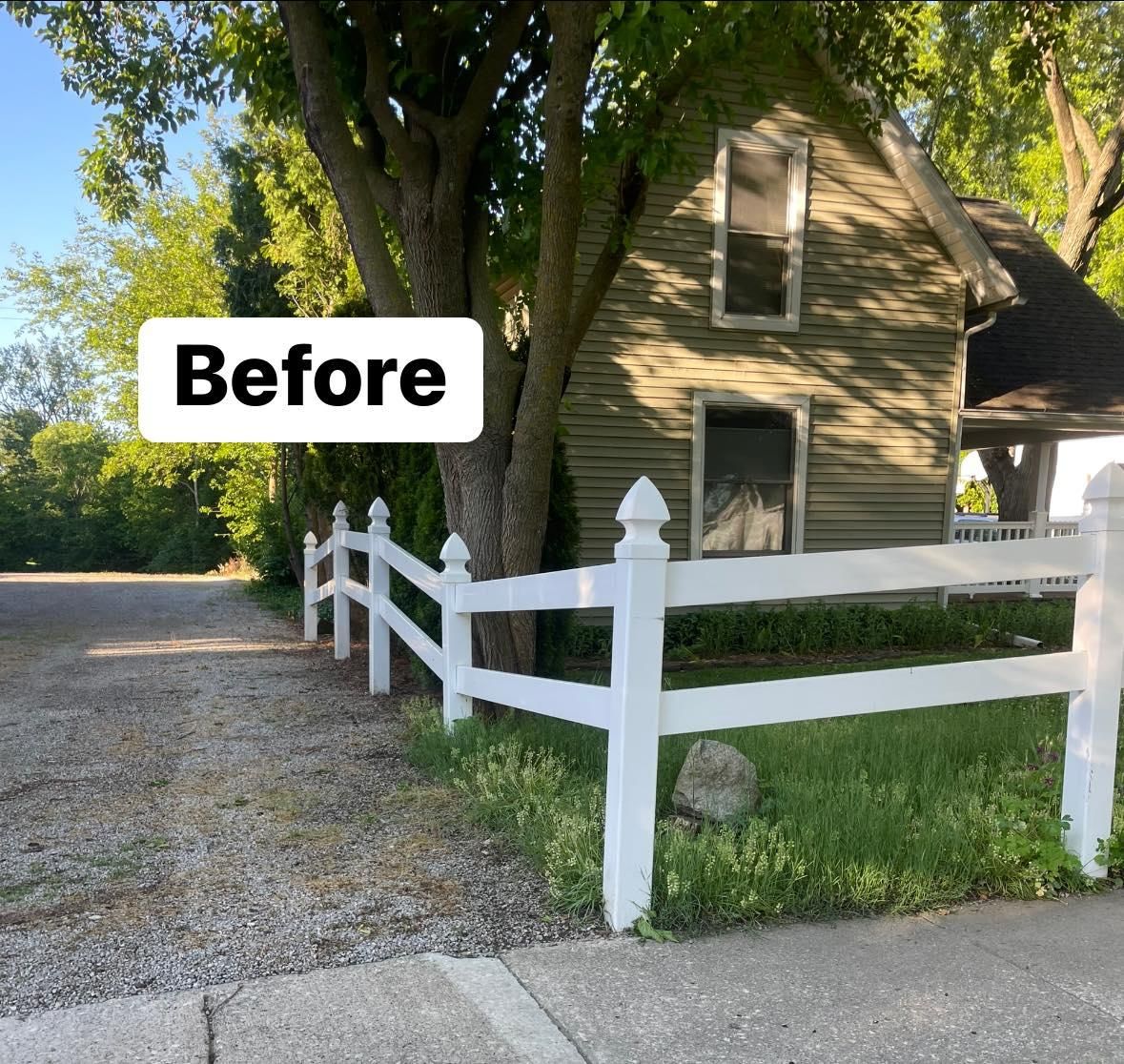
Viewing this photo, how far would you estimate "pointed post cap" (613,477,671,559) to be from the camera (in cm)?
300

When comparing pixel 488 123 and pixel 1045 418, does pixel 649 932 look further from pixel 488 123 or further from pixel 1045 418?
pixel 1045 418

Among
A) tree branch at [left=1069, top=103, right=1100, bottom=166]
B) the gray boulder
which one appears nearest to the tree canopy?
the gray boulder

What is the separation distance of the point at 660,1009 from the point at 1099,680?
7.07 ft

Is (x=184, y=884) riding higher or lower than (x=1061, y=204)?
lower

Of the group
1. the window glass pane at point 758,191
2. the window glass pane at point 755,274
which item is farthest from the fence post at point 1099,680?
the window glass pane at point 758,191

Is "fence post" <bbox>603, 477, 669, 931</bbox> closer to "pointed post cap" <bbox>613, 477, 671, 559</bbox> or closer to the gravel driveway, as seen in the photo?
"pointed post cap" <bbox>613, 477, 671, 559</bbox>

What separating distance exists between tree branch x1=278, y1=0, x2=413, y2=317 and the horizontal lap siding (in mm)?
4296

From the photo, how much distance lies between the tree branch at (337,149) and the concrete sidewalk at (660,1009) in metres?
3.77

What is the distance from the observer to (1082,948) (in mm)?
2990

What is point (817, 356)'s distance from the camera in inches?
409

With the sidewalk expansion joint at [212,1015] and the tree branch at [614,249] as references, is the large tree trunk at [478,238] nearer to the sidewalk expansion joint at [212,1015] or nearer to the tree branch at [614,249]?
the tree branch at [614,249]

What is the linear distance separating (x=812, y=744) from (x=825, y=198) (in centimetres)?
752

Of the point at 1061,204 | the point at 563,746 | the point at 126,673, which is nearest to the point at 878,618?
the point at 563,746

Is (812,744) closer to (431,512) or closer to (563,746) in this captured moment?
(563,746)
